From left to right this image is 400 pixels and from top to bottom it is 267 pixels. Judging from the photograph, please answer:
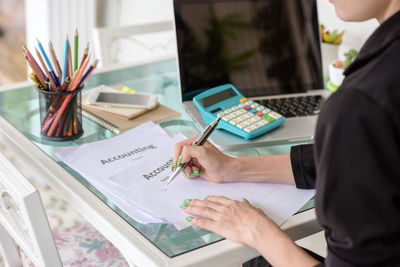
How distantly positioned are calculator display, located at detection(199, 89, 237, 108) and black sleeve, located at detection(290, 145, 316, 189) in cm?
28

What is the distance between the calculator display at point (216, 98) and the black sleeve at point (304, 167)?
283mm

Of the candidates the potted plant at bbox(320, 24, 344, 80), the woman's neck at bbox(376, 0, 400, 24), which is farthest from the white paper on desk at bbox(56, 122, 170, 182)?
the potted plant at bbox(320, 24, 344, 80)

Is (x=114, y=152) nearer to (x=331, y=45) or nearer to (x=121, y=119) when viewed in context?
(x=121, y=119)

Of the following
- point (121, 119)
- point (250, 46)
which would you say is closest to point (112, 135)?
point (121, 119)

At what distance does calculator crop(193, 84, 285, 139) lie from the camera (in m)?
1.03

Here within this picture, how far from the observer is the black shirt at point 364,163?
0.56m

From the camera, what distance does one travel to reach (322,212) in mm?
619

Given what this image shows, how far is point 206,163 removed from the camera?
885mm

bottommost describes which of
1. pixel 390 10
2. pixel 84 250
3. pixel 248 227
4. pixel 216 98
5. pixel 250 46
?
pixel 84 250

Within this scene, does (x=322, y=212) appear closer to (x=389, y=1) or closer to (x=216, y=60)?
(x=389, y=1)

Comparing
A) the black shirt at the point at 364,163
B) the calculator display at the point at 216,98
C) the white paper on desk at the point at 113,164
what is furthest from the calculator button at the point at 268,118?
the black shirt at the point at 364,163

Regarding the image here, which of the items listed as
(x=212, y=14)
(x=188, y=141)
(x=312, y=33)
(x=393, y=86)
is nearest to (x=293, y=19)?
(x=312, y=33)

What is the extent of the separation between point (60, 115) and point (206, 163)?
1.17 ft

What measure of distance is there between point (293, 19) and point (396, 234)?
2.54 feet
